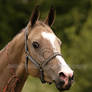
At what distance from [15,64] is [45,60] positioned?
57 cm

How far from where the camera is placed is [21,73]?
18.4ft

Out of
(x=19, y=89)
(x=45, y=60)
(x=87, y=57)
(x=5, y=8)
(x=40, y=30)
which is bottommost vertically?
(x=19, y=89)

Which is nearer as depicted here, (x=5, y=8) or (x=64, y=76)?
(x=64, y=76)

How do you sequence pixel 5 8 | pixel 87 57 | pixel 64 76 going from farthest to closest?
pixel 5 8 < pixel 87 57 < pixel 64 76

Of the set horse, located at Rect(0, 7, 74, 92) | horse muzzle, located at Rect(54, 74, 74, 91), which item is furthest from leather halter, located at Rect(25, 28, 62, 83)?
horse muzzle, located at Rect(54, 74, 74, 91)

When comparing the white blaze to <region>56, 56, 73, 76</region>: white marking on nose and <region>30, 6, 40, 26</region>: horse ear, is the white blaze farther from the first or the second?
<region>30, 6, 40, 26</region>: horse ear

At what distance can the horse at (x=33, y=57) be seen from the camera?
211 inches

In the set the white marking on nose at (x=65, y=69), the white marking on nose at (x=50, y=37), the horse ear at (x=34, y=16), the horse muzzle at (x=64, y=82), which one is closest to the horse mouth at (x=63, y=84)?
the horse muzzle at (x=64, y=82)

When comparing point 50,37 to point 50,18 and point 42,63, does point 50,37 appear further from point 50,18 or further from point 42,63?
point 50,18

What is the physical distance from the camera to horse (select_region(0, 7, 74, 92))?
5.35 metres

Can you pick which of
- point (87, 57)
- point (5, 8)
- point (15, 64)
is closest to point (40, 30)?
point (15, 64)

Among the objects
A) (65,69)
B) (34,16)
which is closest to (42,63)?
(65,69)

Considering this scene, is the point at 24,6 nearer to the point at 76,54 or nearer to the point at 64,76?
the point at 76,54

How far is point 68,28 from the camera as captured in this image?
21922 millimetres
